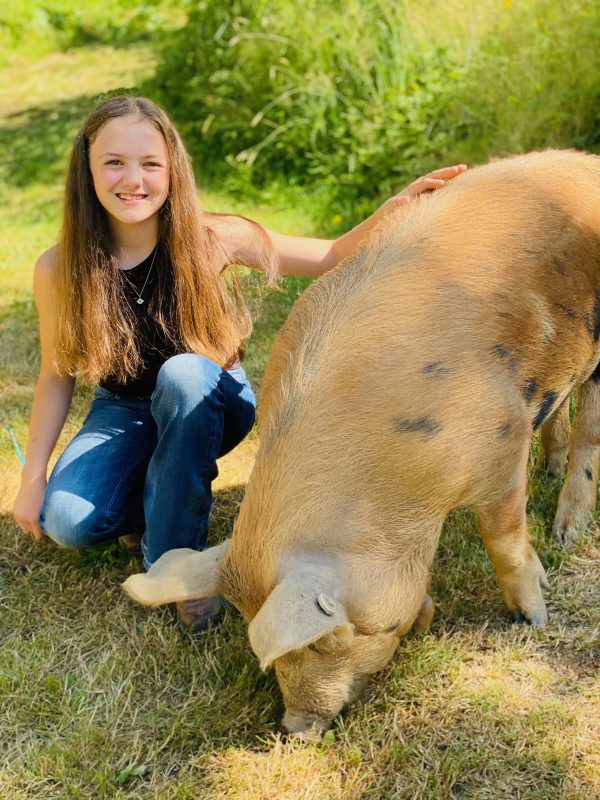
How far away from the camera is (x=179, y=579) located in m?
2.56

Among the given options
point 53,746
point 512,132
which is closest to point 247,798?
point 53,746

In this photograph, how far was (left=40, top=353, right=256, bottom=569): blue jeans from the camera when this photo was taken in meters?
3.17

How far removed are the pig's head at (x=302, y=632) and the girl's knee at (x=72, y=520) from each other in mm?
692

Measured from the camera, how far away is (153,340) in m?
3.41

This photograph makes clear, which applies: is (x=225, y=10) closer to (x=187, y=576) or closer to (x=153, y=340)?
(x=153, y=340)

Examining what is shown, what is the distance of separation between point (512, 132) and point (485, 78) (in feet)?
1.87

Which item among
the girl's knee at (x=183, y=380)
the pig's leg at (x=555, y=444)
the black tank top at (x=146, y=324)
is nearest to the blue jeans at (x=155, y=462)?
the girl's knee at (x=183, y=380)

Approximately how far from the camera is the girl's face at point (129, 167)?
313 cm

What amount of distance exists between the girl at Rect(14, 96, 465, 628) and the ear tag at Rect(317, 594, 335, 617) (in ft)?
3.30

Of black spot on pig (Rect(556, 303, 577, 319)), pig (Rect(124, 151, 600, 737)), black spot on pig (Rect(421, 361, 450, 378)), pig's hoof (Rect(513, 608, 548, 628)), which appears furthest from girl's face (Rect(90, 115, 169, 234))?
pig's hoof (Rect(513, 608, 548, 628))

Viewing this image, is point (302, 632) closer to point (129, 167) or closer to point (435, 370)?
point (435, 370)

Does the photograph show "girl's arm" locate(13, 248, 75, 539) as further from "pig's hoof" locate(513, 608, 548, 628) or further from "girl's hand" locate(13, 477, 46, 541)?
"pig's hoof" locate(513, 608, 548, 628)

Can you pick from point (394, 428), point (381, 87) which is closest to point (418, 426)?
point (394, 428)

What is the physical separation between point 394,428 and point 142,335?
1188 millimetres
